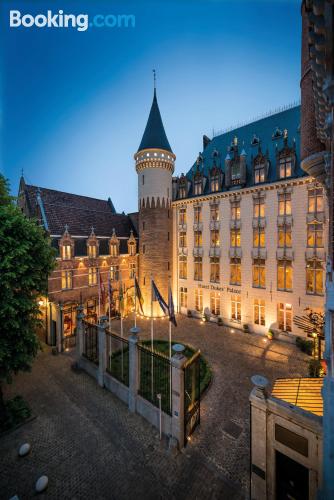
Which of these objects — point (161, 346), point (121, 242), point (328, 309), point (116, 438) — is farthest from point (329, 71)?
point (121, 242)

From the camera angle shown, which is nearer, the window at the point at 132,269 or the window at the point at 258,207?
the window at the point at 258,207

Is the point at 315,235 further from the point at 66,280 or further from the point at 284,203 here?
the point at 66,280

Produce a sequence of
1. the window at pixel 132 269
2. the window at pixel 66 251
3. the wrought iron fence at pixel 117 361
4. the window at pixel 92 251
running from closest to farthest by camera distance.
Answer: the wrought iron fence at pixel 117 361 → the window at pixel 66 251 → the window at pixel 92 251 → the window at pixel 132 269

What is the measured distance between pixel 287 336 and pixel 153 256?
15627 millimetres

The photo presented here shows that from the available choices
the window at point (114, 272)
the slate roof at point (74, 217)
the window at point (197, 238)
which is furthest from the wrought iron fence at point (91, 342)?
the window at point (197, 238)

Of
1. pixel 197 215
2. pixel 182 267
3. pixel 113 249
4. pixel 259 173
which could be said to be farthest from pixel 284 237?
pixel 113 249

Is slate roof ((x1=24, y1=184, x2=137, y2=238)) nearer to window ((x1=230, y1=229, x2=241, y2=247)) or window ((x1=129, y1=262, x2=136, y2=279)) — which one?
window ((x1=129, y1=262, x2=136, y2=279))

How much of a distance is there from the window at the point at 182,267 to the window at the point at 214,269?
3.54m

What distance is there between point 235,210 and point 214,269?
22.1ft

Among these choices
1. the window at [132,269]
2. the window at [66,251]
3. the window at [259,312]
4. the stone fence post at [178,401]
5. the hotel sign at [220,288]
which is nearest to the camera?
the stone fence post at [178,401]

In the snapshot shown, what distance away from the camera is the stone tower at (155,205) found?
24.7m

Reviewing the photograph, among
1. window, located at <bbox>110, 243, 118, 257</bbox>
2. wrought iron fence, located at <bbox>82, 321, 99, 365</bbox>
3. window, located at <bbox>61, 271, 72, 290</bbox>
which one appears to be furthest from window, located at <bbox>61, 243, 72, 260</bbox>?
wrought iron fence, located at <bbox>82, 321, 99, 365</bbox>

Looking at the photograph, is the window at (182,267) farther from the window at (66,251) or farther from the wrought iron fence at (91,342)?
the wrought iron fence at (91,342)

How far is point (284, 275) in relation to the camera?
738 inches
